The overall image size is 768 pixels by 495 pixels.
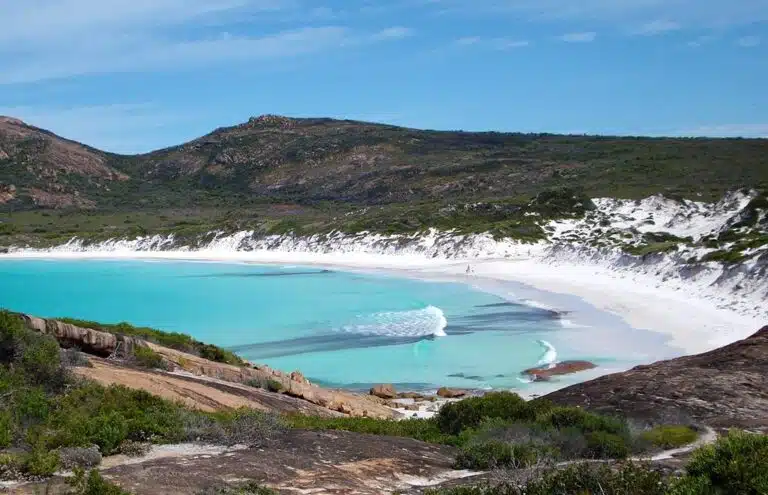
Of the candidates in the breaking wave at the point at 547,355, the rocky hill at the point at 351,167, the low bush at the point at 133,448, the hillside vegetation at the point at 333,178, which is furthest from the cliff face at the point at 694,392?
the rocky hill at the point at 351,167

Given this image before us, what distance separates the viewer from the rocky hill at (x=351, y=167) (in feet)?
315

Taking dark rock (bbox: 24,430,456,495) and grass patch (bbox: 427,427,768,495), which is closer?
grass patch (bbox: 427,427,768,495)

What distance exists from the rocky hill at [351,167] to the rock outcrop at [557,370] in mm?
54950

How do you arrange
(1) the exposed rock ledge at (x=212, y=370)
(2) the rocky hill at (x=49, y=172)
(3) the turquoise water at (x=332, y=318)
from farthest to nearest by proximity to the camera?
(2) the rocky hill at (x=49, y=172)
(3) the turquoise water at (x=332, y=318)
(1) the exposed rock ledge at (x=212, y=370)

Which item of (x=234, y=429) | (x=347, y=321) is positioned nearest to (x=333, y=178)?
(x=347, y=321)

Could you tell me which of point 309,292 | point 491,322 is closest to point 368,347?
point 491,322

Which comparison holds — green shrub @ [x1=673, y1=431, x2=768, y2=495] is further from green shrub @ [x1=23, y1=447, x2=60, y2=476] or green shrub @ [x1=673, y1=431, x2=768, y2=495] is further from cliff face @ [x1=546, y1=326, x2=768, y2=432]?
green shrub @ [x1=23, y1=447, x2=60, y2=476]

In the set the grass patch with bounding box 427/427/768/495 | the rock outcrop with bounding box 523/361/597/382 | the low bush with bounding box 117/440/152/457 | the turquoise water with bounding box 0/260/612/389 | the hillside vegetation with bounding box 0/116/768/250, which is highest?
the hillside vegetation with bounding box 0/116/768/250

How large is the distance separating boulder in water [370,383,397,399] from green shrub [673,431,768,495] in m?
12.1

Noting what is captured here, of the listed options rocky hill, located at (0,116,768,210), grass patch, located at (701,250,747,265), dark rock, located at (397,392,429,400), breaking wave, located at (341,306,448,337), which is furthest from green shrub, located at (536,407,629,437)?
rocky hill, located at (0,116,768,210)

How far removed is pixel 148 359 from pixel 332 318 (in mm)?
20091

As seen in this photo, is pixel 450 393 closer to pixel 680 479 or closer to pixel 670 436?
pixel 670 436

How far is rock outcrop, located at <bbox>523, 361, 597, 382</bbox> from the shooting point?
772 inches

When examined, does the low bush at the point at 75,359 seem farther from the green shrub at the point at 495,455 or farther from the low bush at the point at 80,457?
the green shrub at the point at 495,455
